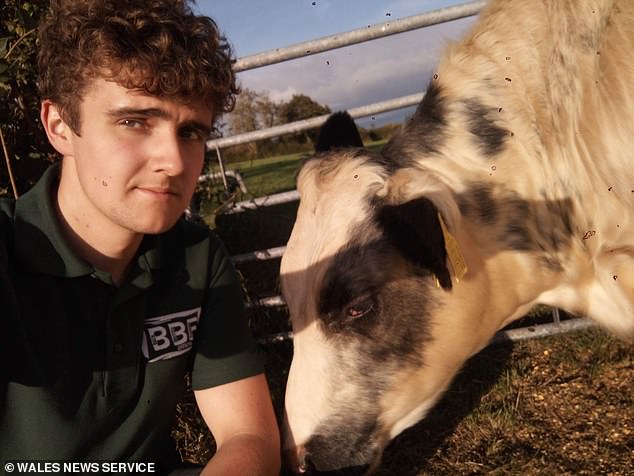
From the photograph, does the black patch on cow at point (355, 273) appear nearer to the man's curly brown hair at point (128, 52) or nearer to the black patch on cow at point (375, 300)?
the black patch on cow at point (375, 300)

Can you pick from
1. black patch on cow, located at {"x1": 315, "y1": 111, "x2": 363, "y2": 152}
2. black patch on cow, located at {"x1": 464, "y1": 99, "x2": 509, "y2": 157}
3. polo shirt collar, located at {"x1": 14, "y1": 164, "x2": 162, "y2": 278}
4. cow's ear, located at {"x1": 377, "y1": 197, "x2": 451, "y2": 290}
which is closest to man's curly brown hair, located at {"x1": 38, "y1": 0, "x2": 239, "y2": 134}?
polo shirt collar, located at {"x1": 14, "y1": 164, "x2": 162, "y2": 278}

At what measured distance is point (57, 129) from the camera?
6.75 ft

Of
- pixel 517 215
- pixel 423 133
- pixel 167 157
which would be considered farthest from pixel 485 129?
pixel 167 157

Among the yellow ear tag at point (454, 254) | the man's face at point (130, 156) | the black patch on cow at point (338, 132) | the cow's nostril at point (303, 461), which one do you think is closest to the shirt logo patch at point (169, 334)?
the man's face at point (130, 156)

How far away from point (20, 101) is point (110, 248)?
1515 millimetres

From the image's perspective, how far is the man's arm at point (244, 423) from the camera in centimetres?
209

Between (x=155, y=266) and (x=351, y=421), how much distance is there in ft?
3.25

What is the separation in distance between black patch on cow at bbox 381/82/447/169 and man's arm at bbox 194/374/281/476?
1.09 m

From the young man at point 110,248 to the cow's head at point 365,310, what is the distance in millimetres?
268

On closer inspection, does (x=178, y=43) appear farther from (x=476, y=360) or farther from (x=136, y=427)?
(x=476, y=360)

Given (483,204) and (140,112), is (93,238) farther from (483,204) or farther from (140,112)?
(483,204)

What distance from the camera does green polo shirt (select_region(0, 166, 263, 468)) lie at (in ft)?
5.85

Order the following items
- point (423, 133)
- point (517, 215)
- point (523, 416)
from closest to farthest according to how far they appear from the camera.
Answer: point (517, 215) → point (423, 133) → point (523, 416)

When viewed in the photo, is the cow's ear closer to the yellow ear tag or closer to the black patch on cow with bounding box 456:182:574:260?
the yellow ear tag
